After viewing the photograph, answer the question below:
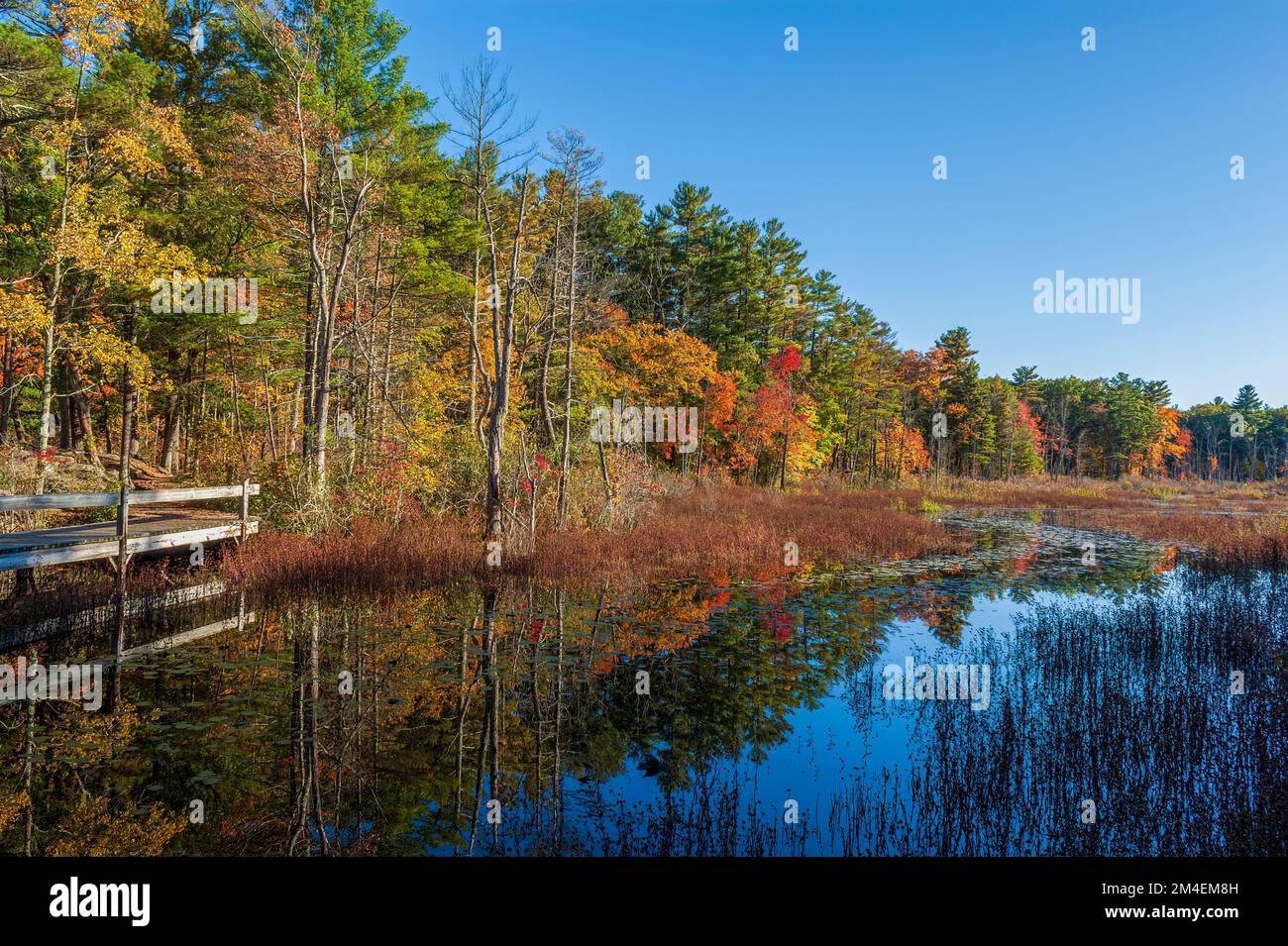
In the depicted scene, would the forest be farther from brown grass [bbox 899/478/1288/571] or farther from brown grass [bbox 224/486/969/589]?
brown grass [bbox 899/478/1288/571]

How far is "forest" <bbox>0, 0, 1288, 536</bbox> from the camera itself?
15.3 meters

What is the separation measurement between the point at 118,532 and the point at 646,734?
10.2 m

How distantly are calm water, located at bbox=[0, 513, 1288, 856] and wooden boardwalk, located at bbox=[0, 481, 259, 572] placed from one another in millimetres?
1404

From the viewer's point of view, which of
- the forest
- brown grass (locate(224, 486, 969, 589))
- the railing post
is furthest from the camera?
the forest

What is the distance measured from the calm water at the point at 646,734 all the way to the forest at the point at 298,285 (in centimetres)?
550

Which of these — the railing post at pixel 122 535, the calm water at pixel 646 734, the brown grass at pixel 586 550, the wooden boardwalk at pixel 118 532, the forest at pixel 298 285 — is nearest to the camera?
the calm water at pixel 646 734

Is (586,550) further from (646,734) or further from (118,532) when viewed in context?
(118,532)

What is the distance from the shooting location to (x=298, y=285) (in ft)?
68.9

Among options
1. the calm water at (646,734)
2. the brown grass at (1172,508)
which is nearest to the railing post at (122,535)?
the calm water at (646,734)

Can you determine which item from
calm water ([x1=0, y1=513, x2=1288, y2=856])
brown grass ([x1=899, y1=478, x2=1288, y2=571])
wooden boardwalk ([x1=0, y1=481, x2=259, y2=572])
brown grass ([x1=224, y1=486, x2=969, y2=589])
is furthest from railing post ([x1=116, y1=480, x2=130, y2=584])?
brown grass ([x1=899, y1=478, x2=1288, y2=571])

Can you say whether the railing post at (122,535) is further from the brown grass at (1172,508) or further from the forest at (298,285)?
the brown grass at (1172,508)

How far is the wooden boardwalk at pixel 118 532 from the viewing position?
9.21 m
